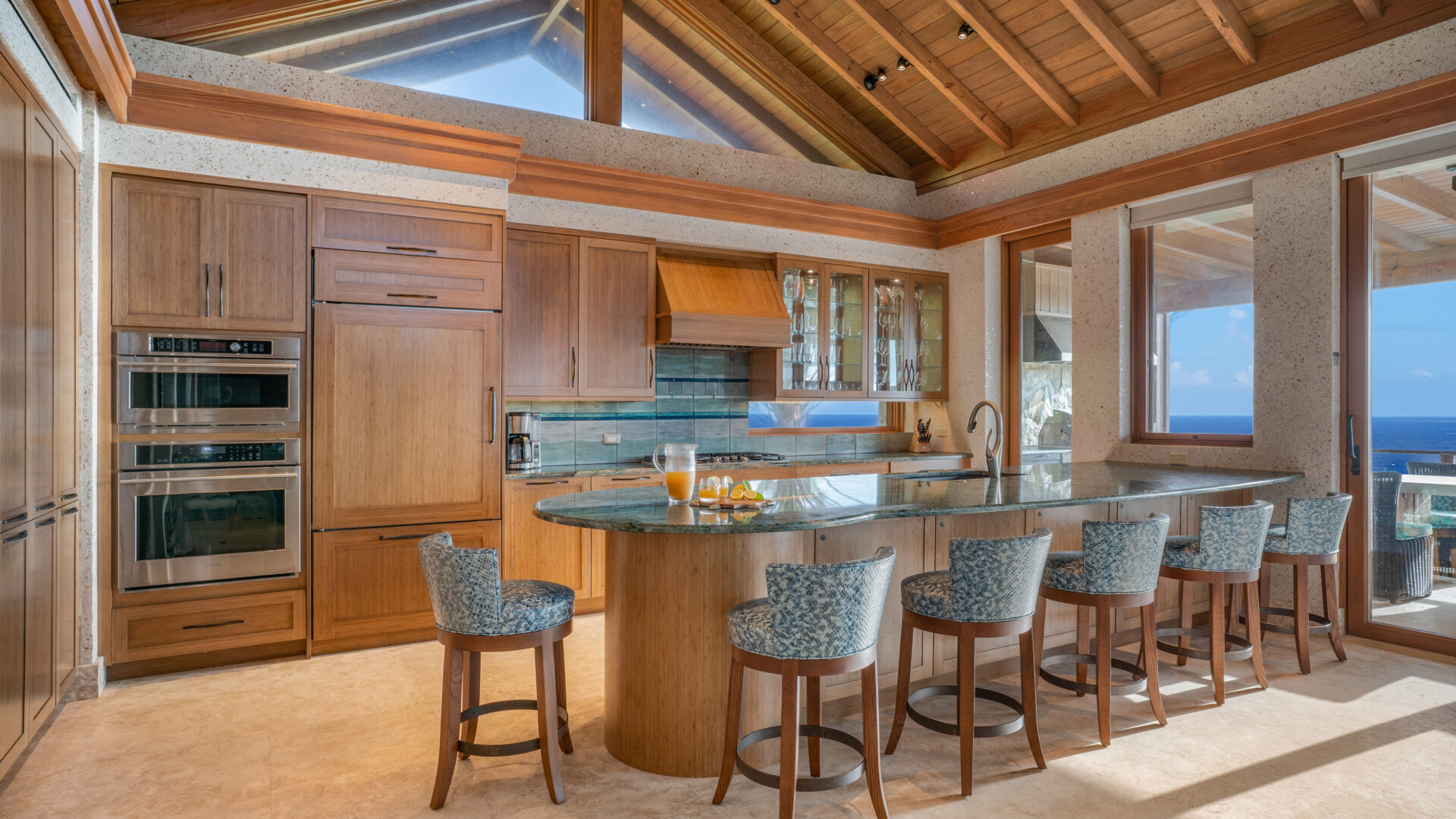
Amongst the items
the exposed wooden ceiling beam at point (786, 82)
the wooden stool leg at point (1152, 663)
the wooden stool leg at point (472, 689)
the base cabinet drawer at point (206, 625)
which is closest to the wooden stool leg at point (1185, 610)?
the wooden stool leg at point (1152, 663)

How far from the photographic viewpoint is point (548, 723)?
7.96 ft

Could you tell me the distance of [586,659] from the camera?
3871 millimetres

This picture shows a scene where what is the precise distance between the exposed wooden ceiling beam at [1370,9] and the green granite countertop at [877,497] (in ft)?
7.62

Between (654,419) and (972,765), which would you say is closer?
(972,765)

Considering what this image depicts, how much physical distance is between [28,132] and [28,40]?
33 cm

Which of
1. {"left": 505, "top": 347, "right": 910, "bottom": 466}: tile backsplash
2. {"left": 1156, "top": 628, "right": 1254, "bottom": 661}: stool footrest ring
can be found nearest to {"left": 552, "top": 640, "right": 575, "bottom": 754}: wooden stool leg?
{"left": 505, "top": 347, "right": 910, "bottom": 466}: tile backsplash

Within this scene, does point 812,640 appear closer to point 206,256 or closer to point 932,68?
point 206,256

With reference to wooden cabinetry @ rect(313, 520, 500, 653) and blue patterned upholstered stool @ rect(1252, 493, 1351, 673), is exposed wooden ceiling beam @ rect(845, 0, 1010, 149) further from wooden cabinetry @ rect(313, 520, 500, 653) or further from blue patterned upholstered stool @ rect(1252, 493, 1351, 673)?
wooden cabinetry @ rect(313, 520, 500, 653)

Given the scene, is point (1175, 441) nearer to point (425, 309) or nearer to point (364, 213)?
point (425, 309)

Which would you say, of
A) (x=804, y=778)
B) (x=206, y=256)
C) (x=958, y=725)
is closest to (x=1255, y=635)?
(x=958, y=725)

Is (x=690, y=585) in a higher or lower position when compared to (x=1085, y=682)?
higher

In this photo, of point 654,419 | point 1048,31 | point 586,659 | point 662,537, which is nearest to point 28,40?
point 662,537

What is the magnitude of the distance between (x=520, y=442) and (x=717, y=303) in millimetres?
1557

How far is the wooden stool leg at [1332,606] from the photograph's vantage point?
147 inches
